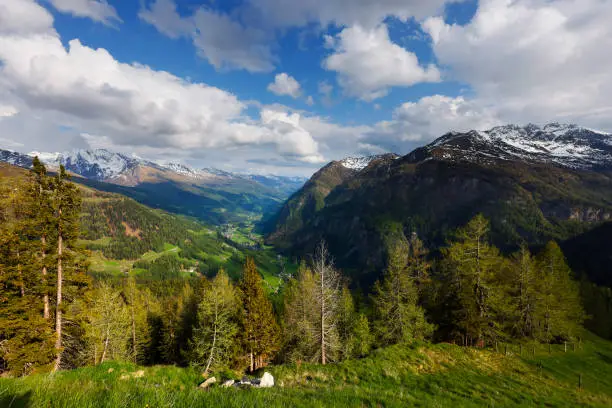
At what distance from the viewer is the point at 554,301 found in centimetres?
3934

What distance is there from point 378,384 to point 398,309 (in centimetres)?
1846

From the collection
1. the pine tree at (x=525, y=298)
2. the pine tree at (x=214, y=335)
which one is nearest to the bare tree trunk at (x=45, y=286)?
the pine tree at (x=214, y=335)

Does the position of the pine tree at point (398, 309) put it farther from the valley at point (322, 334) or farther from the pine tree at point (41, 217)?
the pine tree at point (41, 217)

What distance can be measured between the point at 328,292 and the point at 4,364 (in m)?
29.5

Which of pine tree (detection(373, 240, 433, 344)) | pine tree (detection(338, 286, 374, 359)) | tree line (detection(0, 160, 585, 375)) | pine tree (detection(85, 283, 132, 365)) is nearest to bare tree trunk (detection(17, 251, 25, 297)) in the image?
tree line (detection(0, 160, 585, 375))

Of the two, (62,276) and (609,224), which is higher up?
(609,224)

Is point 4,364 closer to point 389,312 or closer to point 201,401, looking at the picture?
point 201,401

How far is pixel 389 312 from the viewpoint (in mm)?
34531

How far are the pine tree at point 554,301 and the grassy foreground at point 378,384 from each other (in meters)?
9.88

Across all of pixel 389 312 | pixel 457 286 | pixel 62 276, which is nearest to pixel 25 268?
pixel 62 276

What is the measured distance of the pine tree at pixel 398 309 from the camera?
33.3m

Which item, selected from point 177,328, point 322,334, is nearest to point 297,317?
point 322,334

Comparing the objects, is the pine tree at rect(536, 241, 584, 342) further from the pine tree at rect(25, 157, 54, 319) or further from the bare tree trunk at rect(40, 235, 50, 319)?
the pine tree at rect(25, 157, 54, 319)

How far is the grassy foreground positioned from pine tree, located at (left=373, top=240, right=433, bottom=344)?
8.88 metres
